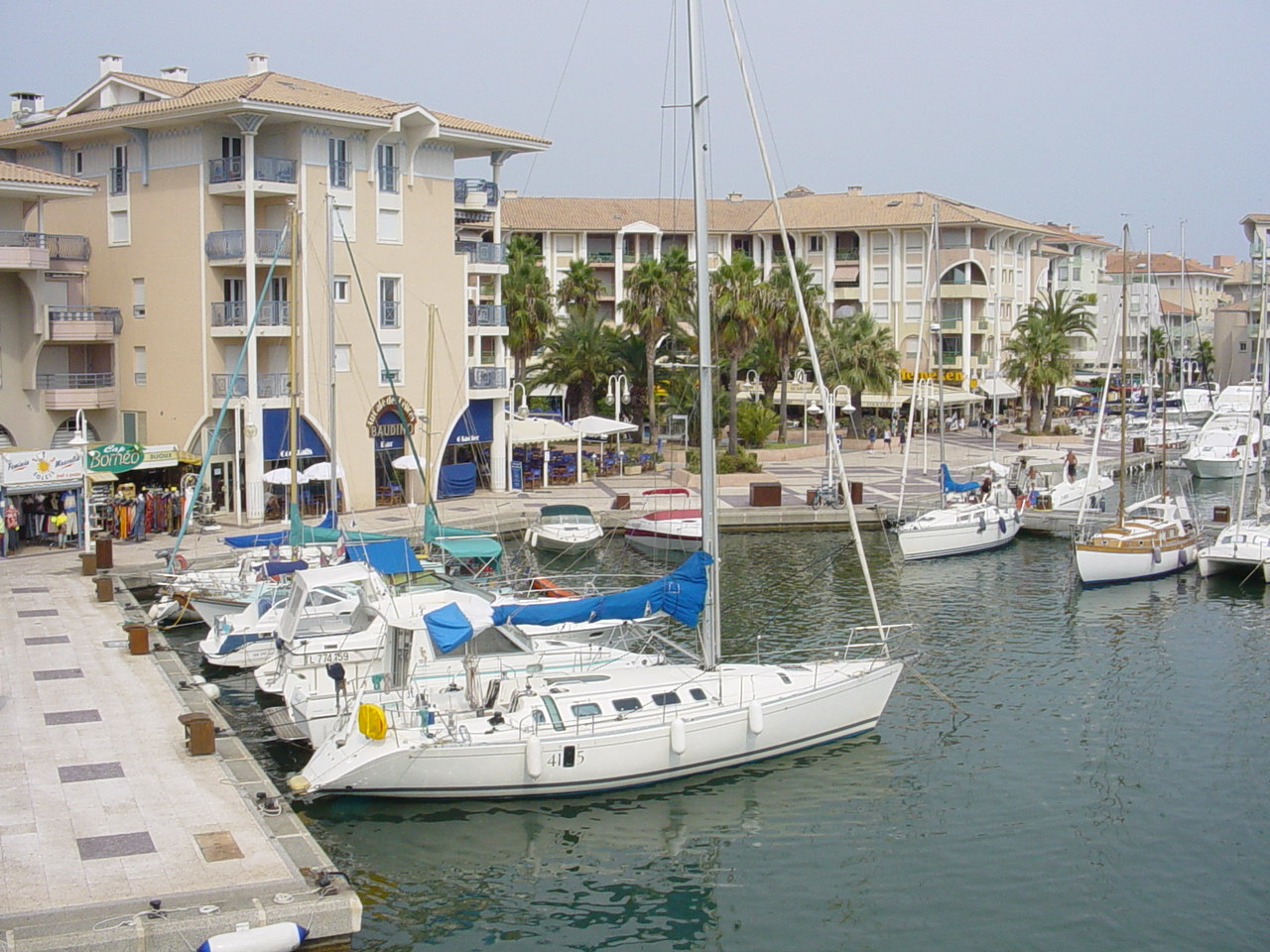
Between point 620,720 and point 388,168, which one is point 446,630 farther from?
point 388,168

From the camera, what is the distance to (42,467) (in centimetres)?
3972

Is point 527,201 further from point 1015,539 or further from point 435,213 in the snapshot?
point 1015,539

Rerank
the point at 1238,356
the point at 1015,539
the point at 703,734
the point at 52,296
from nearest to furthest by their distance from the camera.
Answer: the point at 703,734 → the point at 52,296 → the point at 1015,539 → the point at 1238,356

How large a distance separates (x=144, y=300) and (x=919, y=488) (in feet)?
103

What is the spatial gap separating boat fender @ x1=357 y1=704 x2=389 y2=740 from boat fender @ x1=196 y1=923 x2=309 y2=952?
5728mm

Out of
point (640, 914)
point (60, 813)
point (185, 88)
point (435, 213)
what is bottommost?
point (640, 914)

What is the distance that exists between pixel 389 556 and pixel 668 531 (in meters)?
14.4

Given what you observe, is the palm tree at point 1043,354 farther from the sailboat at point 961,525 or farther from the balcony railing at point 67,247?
the balcony railing at point 67,247

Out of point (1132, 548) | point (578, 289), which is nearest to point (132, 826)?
point (1132, 548)

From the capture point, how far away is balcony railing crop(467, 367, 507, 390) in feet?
177

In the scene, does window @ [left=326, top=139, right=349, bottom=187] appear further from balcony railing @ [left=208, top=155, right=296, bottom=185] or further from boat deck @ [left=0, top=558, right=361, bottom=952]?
boat deck @ [left=0, top=558, right=361, bottom=952]

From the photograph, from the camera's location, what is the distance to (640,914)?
19891 millimetres

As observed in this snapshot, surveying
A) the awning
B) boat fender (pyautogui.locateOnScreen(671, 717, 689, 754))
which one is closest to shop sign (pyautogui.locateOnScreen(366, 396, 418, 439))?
boat fender (pyautogui.locateOnScreen(671, 717, 689, 754))

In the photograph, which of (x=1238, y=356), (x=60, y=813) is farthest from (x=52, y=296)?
(x=1238, y=356)
